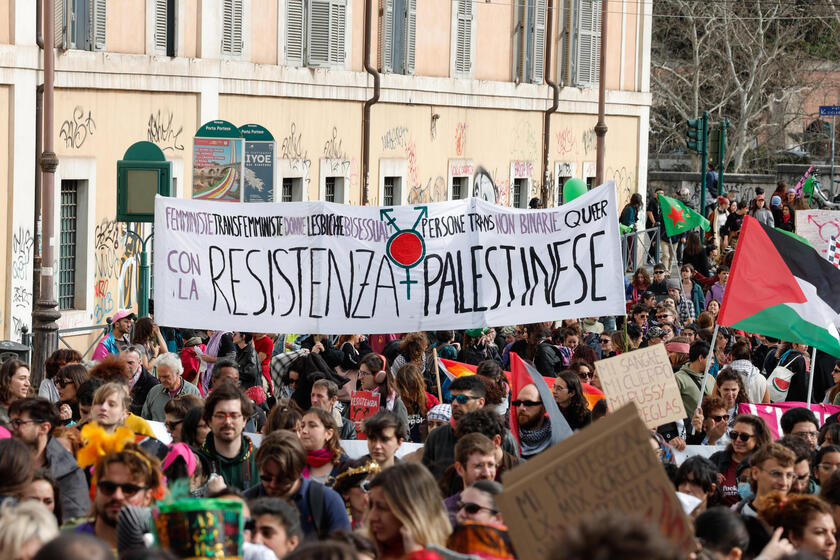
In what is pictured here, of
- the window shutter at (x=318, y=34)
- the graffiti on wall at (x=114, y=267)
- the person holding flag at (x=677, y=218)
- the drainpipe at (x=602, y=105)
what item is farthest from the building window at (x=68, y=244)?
the drainpipe at (x=602, y=105)

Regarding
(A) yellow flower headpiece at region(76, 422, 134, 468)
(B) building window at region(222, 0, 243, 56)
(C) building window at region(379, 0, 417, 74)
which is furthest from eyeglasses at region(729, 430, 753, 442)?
(C) building window at region(379, 0, 417, 74)

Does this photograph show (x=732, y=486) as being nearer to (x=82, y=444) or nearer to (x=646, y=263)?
(x=82, y=444)

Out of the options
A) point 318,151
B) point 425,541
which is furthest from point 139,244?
point 425,541

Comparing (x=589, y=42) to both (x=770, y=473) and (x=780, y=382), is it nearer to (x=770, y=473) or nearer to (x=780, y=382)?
(x=780, y=382)

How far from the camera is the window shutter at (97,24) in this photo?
718 inches

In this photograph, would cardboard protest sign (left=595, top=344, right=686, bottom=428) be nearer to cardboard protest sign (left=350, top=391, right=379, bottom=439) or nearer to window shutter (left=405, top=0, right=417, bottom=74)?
cardboard protest sign (left=350, top=391, right=379, bottom=439)

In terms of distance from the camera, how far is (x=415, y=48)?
2559 cm

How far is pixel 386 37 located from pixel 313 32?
1.89m

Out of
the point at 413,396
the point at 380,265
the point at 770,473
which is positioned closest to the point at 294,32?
the point at 380,265

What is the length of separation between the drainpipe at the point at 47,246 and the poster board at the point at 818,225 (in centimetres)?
756

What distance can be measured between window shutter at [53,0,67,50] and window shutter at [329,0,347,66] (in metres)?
6.03

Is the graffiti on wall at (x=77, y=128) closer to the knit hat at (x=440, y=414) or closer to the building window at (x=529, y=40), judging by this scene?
the knit hat at (x=440, y=414)

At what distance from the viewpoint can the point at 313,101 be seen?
75.6 ft

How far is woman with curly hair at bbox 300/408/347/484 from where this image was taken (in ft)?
27.1
